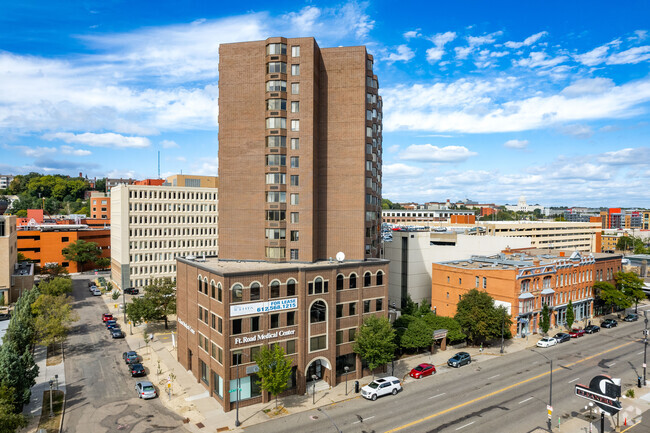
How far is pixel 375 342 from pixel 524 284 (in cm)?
3539

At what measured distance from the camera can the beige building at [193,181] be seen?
381ft

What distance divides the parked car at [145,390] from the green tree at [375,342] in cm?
2316

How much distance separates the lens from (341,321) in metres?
49.3

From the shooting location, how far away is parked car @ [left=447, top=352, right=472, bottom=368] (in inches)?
2172

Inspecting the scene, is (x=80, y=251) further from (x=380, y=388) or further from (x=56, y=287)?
(x=380, y=388)

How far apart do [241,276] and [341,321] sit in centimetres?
1389

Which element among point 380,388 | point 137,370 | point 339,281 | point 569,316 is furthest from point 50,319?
point 569,316

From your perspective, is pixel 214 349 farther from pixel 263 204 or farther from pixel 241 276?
pixel 263 204

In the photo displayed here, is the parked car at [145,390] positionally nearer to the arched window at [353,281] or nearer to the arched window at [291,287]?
the arched window at [291,287]

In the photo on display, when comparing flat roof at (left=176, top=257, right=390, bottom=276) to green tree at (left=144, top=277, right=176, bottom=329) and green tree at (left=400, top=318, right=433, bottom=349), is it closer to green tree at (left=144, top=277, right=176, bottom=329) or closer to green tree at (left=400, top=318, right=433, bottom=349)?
green tree at (left=400, top=318, right=433, bottom=349)

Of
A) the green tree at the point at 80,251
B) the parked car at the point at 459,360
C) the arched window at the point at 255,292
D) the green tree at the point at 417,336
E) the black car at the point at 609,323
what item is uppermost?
Answer: the arched window at the point at 255,292

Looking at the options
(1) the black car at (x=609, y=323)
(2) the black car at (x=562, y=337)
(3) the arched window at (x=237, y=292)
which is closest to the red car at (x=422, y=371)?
(3) the arched window at (x=237, y=292)

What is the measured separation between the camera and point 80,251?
12531 cm

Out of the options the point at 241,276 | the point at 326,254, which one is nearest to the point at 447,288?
the point at 326,254
